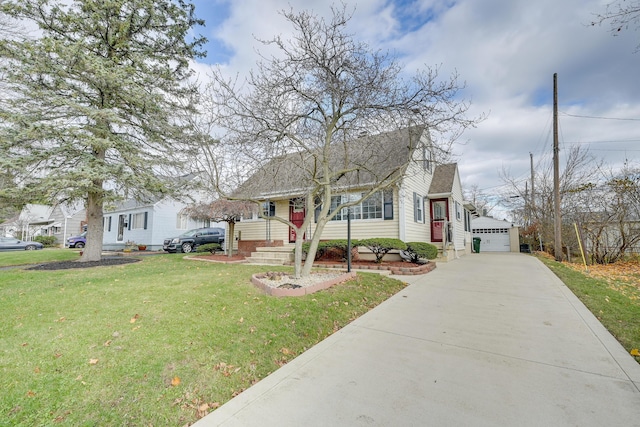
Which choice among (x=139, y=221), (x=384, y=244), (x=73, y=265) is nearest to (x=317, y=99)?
(x=384, y=244)

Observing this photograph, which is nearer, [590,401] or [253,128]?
[590,401]

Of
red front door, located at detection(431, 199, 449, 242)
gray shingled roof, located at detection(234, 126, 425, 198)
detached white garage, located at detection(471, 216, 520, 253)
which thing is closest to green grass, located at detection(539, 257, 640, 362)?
gray shingled roof, located at detection(234, 126, 425, 198)

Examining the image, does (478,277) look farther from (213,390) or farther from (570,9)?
(213,390)

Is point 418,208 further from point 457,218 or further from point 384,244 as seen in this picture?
point 457,218

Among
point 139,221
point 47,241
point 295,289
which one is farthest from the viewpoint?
point 47,241

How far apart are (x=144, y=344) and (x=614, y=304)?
776 cm

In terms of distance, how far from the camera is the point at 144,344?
3.24m

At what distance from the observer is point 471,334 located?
13.3ft

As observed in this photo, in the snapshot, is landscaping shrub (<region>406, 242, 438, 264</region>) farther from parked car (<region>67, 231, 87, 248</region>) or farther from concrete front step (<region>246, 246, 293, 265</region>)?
parked car (<region>67, 231, 87, 248</region>)

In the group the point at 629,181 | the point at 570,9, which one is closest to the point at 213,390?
the point at 570,9

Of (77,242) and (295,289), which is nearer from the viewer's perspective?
(295,289)

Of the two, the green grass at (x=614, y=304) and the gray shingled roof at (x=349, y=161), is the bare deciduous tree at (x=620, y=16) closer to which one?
the gray shingled roof at (x=349, y=161)

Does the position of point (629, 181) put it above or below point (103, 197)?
above

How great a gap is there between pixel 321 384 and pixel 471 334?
2.48 metres
